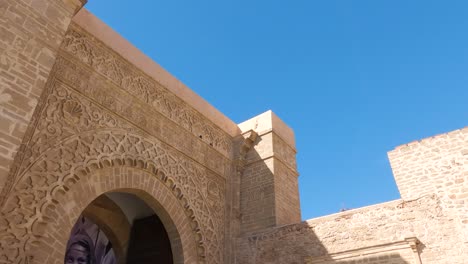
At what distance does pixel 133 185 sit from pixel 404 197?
13.0ft

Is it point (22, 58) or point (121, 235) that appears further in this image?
point (121, 235)

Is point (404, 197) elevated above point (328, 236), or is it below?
above

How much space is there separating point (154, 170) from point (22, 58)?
235cm

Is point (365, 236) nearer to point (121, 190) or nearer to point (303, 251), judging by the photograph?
point (303, 251)

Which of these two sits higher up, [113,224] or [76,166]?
[113,224]

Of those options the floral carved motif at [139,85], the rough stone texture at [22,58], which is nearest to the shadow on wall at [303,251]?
the floral carved motif at [139,85]

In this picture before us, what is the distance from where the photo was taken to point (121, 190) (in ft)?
16.2

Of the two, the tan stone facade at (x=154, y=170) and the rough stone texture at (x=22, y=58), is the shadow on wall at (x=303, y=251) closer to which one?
the tan stone facade at (x=154, y=170)

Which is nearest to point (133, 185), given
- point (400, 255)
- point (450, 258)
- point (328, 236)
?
point (328, 236)

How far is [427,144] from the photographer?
5324 millimetres

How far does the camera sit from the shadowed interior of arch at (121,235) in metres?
6.01

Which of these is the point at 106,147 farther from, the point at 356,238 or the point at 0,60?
the point at 356,238

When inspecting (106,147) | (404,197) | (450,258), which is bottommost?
(450,258)

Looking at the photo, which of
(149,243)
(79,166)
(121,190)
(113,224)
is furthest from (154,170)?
(113,224)
